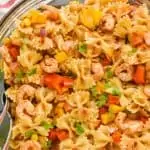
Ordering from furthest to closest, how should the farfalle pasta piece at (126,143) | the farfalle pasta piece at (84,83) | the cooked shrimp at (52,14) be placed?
the cooked shrimp at (52,14), the farfalle pasta piece at (84,83), the farfalle pasta piece at (126,143)

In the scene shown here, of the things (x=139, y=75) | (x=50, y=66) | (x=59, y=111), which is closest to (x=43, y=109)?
(x=59, y=111)

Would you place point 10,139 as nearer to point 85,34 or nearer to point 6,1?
point 85,34

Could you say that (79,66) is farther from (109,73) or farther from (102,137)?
(102,137)

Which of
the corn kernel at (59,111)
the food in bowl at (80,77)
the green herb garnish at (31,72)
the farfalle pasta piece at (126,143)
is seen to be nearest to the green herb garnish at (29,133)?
the food in bowl at (80,77)

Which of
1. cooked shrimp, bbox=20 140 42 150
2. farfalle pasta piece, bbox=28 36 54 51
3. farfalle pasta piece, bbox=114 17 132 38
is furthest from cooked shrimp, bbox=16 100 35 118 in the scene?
farfalle pasta piece, bbox=114 17 132 38

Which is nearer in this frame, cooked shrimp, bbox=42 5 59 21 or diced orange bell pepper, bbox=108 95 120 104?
diced orange bell pepper, bbox=108 95 120 104

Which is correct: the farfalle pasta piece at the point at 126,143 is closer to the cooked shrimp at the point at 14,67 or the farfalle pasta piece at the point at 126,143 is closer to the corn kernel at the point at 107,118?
the corn kernel at the point at 107,118

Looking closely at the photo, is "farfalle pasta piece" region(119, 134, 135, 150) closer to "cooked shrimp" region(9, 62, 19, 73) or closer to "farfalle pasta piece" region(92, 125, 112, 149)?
"farfalle pasta piece" region(92, 125, 112, 149)
